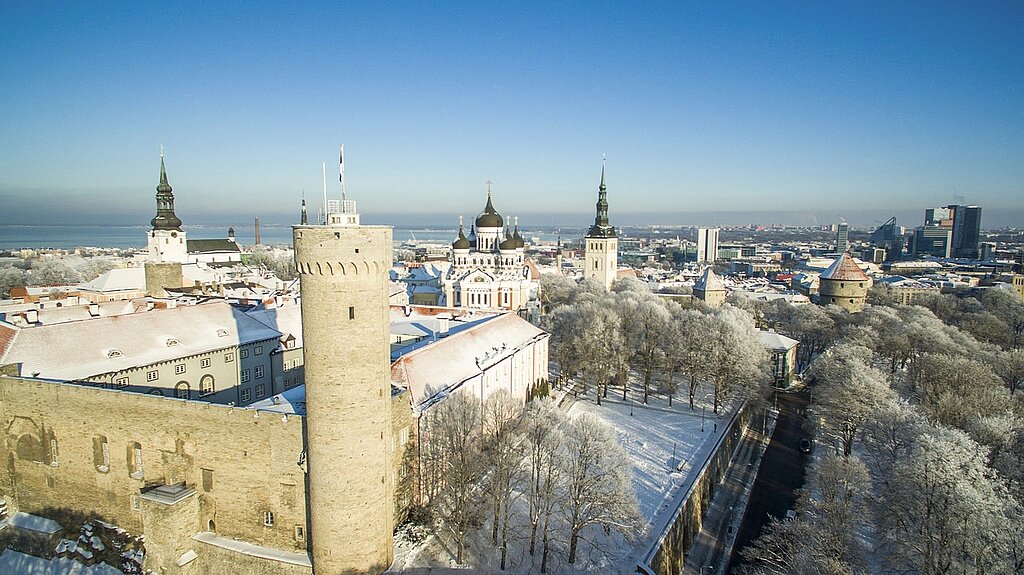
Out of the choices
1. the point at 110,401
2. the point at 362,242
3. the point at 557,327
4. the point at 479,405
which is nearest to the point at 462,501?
the point at 479,405

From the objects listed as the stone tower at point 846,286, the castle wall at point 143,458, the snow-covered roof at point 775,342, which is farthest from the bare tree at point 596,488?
the stone tower at point 846,286

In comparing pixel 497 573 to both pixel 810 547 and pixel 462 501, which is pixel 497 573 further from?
pixel 810 547

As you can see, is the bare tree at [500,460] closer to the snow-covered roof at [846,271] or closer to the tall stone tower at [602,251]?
the snow-covered roof at [846,271]

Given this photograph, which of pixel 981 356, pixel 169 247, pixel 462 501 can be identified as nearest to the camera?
pixel 462 501

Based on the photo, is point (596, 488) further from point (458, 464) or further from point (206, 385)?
point (206, 385)

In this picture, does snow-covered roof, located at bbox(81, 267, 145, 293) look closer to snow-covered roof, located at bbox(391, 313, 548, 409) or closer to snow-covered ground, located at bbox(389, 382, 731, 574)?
snow-covered roof, located at bbox(391, 313, 548, 409)
